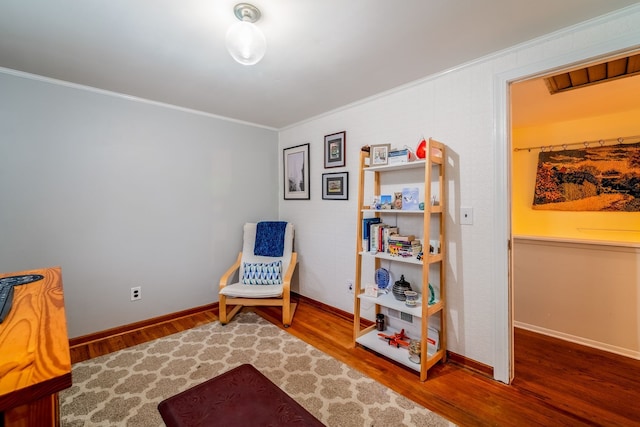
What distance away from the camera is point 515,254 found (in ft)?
9.19

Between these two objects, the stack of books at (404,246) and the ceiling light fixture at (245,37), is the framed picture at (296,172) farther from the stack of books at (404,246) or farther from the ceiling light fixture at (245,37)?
the ceiling light fixture at (245,37)

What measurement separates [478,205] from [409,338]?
1.23 metres

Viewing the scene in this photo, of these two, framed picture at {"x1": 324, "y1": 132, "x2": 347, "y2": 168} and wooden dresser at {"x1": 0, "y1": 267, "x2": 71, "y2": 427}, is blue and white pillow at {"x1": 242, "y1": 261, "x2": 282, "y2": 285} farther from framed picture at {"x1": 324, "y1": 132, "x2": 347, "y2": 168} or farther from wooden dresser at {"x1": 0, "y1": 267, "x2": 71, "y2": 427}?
wooden dresser at {"x1": 0, "y1": 267, "x2": 71, "y2": 427}

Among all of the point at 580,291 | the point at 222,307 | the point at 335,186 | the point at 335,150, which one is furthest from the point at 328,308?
the point at 580,291

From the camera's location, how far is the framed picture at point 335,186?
9.59 ft

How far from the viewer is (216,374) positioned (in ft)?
6.54

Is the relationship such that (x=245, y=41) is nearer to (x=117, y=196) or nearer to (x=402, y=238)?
(x=402, y=238)

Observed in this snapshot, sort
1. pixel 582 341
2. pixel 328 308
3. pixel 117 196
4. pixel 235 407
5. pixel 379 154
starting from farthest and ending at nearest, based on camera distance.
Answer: pixel 328 308 < pixel 117 196 < pixel 582 341 < pixel 379 154 < pixel 235 407

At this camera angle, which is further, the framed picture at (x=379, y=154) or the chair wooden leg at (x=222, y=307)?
the chair wooden leg at (x=222, y=307)

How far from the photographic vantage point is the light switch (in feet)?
6.63

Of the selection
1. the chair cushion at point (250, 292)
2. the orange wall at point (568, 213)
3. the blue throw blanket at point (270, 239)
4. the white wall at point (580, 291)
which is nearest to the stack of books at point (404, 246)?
the chair cushion at point (250, 292)

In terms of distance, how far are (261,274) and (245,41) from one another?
220 centimetres

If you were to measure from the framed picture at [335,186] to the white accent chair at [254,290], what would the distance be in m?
0.76

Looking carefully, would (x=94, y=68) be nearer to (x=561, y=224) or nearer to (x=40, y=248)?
(x=40, y=248)
